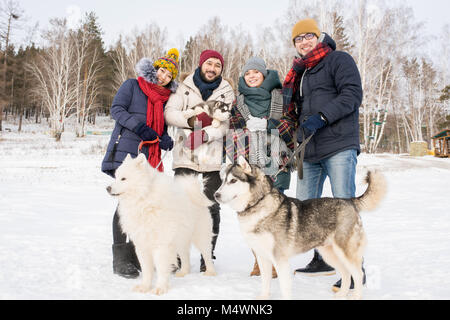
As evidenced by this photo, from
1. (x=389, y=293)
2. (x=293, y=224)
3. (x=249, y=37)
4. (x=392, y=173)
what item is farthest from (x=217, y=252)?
(x=249, y=37)

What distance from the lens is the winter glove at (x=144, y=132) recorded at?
309 centimetres

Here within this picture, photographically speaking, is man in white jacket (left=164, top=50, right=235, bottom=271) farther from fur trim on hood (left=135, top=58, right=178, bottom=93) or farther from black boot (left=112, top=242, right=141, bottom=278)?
black boot (left=112, top=242, right=141, bottom=278)

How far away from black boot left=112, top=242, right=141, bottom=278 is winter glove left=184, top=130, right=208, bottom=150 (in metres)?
→ 1.26

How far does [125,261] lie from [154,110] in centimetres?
163

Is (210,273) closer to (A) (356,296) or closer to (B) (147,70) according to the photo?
(A) (356,296)

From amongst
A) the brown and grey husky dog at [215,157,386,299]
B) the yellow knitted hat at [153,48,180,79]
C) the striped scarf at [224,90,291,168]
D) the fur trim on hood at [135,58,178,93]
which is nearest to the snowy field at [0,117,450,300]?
the brown and grey husky dog at [215,157,386,299]

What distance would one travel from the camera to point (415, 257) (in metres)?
3.60

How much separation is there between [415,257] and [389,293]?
1318mm

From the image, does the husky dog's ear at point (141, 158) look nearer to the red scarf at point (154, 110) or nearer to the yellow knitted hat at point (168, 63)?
the red scarf at point (154, 110)

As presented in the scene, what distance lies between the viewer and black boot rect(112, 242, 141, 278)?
3.08 m

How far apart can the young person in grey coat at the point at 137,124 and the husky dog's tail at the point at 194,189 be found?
0.43 m

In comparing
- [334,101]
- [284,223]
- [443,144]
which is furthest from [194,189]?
[443,144]

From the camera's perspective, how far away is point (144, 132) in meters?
3.10

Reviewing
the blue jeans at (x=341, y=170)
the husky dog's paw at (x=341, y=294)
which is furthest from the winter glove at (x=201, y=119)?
the husky dog's paw at (x=341, y=294)
